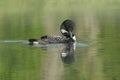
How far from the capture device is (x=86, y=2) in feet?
224

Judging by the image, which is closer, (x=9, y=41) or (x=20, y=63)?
(x=20, y=63)

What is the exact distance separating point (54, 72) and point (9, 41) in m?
8.65

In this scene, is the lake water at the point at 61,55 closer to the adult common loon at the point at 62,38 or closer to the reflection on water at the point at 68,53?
the reflection on water at the point at 68,53

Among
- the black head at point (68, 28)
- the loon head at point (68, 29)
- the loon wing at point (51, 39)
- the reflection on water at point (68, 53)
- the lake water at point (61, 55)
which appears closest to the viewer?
the lake water at point (61, 55)

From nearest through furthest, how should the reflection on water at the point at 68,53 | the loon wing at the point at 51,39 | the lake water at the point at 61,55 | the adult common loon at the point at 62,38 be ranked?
the lake water at the point at 61,55, the reflection on water at the point at 68,53, the adult common loon at the point at 62,38, the loon wing at the point at 51,39

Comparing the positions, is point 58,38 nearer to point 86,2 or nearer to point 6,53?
point 6,53

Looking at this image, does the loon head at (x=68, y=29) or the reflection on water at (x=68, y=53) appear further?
the loon head at (x=68, y=29)

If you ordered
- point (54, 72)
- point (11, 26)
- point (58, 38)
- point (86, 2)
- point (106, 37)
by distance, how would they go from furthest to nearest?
point (86, 2) → point (11, 26) → point (106, 37) → point (58, 38) → point (54, 72)

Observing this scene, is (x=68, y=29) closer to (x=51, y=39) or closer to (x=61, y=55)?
(x=51, y=39)

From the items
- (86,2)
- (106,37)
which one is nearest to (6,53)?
(106,37)

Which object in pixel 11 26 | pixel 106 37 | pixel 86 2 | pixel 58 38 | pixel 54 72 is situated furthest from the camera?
pixel 86 2

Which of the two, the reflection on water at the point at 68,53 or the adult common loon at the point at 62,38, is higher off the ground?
the adult common loon at the point at 62,38

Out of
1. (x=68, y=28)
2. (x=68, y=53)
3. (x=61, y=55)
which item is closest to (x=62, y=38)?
(x=68, y=28)

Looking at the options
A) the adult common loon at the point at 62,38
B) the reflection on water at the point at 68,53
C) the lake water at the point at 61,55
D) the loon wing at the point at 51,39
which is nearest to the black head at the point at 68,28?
the adult common loon at the point at 62,38
